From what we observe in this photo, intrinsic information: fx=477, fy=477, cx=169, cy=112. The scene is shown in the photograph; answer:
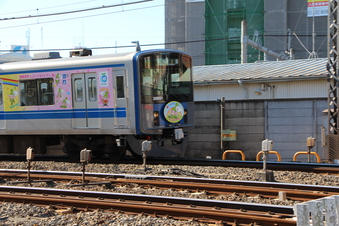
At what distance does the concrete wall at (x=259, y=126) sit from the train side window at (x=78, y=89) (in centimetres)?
441

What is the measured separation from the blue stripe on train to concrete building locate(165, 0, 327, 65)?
84.1ft

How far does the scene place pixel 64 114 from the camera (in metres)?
13.4

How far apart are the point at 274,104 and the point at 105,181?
7670 millimetres

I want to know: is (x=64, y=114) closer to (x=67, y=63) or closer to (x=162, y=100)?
(x=67, y=63)


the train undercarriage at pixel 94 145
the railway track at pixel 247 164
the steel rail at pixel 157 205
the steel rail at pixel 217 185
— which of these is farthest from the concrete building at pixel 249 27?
the steel rail at pixel 157 205

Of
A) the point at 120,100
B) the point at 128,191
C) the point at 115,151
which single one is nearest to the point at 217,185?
the point at 128,191

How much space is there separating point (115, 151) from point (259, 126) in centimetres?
490

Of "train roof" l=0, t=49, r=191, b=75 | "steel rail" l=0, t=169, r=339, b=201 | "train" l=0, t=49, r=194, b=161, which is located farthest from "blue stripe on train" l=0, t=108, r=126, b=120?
"steel rail" l=0, t=169, r=339, b=201

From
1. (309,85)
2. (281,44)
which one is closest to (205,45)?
(281,44)

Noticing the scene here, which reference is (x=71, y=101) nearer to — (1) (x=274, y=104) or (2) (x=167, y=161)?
(2) (x=167, y=161)

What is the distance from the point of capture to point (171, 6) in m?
42.6

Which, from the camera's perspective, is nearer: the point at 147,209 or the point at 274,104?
the point at 147,209

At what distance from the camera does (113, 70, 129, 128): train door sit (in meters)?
12.5

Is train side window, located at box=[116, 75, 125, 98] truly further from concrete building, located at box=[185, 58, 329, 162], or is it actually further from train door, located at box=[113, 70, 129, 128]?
concrete building, located at box=[185, 58, 329, 162]
